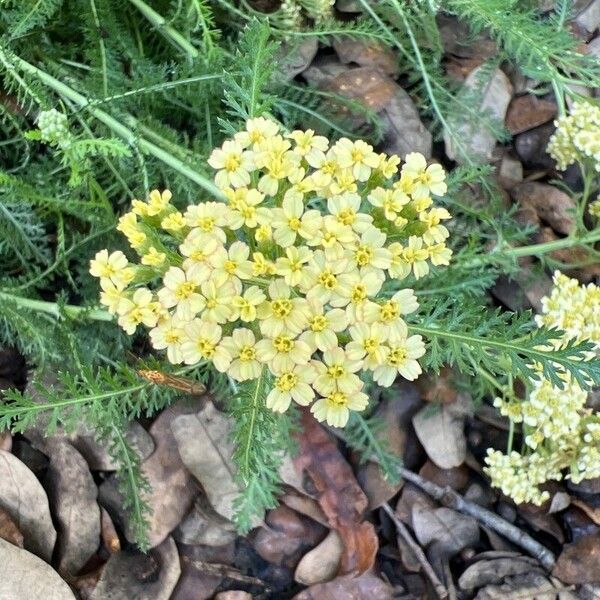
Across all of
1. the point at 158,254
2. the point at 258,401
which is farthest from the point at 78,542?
the point at 158,254

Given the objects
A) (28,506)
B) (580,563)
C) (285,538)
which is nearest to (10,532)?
(28,506)

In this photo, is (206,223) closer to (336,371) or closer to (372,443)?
(336,371)

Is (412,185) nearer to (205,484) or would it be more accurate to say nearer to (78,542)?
(205,484)

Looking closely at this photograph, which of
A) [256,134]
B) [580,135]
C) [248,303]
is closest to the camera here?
[248,303]

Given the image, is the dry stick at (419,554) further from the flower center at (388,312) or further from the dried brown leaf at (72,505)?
the flower center at (388,312)

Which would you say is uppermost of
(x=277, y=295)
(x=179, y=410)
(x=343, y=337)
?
(x=277, y=295)

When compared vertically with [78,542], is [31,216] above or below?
above
